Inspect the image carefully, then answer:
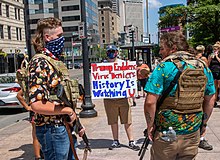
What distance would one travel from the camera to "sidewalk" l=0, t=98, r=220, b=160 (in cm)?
529

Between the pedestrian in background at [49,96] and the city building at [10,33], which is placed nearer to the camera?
the pedestrian in background at [49,96]

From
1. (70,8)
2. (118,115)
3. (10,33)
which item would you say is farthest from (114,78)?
(70,8)

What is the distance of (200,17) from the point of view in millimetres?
20828

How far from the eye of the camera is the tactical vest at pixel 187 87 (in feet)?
9.37

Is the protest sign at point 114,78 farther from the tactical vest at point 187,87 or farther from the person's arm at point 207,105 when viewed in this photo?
the tactical vest at point 187,87

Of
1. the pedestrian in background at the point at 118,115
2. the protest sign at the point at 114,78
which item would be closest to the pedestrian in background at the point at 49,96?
the pedestrian in background at the point at 118,115

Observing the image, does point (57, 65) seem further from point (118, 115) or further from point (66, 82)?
point (118, 115)

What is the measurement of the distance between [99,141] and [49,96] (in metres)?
3.82

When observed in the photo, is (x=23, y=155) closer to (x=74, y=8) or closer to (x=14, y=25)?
(x=14, y=25)

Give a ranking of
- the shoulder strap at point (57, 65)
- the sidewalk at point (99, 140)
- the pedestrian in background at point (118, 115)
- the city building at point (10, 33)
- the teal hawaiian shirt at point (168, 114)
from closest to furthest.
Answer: the shoulder strap at point (57, 65) < the teal hawaiian shirt at point (168, 114) < the sidewalk at point (99, 140) < the pedestrian in background at point (118, 115) < the city building at point (10, 33)

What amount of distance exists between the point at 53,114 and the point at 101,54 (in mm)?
110105

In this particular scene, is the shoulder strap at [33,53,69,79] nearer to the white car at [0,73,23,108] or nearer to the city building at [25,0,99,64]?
the white car at [0,73,23,108]

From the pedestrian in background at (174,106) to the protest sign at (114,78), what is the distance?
310cm

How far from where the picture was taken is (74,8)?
101 m
